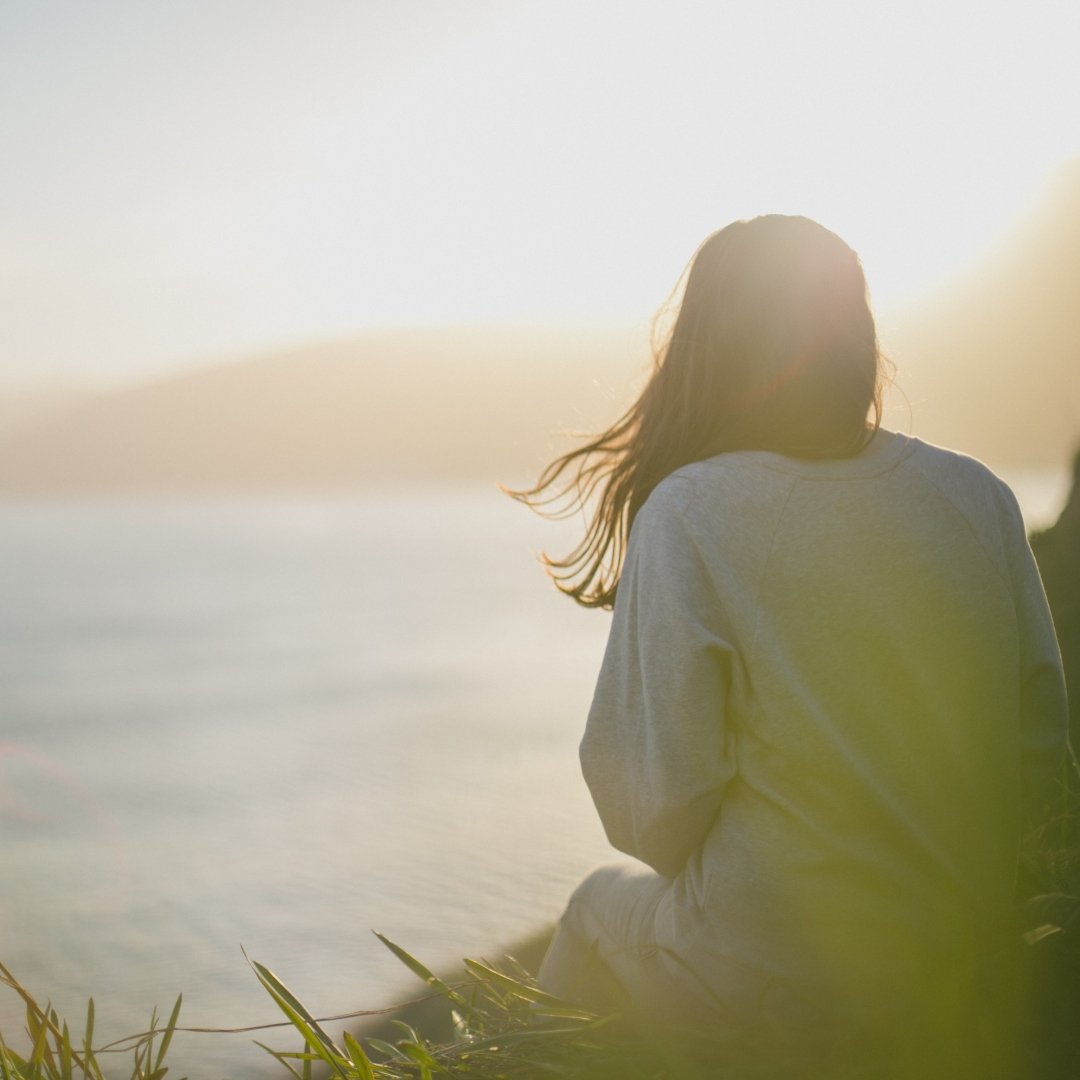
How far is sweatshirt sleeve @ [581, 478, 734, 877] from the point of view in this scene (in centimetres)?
143

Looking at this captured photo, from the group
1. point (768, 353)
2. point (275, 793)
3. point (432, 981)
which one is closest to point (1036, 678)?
point (768, 353)

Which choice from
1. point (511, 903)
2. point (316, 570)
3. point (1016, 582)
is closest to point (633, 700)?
point (1016, 582)

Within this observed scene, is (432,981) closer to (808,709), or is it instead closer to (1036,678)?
(808,709)

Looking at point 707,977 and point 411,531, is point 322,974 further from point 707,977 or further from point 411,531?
point 411,531

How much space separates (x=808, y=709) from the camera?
1454 mm

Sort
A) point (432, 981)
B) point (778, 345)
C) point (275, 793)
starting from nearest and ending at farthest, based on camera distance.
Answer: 1. point (778, 345)
2. point (432, 981)
3. point (275, 793)

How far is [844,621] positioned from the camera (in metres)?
1.48

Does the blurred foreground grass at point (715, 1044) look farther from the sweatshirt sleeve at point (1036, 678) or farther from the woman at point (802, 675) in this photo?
the sweatshirt sleeve at point (1036, 678)

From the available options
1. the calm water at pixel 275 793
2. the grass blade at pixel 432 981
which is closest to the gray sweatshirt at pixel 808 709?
the grass blade at pixel 432 981

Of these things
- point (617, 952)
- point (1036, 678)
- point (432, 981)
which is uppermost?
point (1036, 678)

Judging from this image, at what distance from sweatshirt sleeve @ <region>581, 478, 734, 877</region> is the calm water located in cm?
359

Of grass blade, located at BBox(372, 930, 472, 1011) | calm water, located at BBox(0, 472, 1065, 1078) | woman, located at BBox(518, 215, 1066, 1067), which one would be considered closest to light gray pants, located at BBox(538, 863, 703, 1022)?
woman, located at BBox(518, 215, 1066, 1067)

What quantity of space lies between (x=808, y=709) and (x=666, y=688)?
0.58 feet

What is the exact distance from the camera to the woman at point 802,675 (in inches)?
57.2
